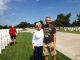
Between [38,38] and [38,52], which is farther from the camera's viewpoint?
[38,52]

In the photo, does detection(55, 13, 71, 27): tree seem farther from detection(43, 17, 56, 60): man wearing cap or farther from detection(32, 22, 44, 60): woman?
detection(43, 17, 56, 60): man wearing cap

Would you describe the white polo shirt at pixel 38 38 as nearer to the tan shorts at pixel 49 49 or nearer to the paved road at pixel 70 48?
the tan shorts at pixel 49 49

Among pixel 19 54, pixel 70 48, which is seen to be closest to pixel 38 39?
pixel 19 54

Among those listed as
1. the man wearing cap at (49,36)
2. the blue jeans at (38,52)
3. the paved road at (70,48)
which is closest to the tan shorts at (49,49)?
the man wearing cap at (49,36)

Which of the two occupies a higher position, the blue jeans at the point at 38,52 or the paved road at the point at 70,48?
the blue jeans at the point at 38,52

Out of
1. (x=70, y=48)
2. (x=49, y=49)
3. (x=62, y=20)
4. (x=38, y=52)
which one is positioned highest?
(x=62, y=20)

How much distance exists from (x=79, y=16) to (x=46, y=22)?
293ft

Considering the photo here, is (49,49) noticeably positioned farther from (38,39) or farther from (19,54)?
(19,54)

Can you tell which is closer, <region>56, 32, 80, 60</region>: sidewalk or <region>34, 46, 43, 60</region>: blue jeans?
<region>34, 46, 43, 60</region>: blue jeans

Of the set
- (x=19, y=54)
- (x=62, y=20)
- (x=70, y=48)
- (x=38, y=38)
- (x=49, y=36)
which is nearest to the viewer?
(x=49, y=36)

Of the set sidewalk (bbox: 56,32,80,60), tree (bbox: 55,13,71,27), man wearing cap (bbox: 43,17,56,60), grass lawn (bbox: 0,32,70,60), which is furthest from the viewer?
tree (bbox: 55,13,71,27)

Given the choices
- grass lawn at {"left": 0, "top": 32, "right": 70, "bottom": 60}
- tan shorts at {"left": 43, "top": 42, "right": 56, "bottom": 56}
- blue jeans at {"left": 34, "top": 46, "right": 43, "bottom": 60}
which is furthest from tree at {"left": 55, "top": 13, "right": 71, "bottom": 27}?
tan shorts at {"left": 43, "top": 42, "right": 56, "bottom": 56}

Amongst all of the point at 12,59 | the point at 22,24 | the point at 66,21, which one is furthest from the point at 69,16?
the point at 12,59

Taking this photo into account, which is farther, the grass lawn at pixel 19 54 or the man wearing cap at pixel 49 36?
the grass lawn at pixel 19 54
